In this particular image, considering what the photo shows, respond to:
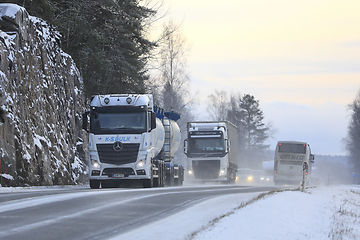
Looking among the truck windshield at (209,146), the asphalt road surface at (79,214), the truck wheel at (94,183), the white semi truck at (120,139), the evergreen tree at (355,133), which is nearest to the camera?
the asphalt road surface at (79,214)

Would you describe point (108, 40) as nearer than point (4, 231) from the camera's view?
No

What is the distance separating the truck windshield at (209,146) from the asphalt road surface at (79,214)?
19216 mm

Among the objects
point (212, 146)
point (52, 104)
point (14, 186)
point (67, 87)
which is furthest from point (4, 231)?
point (212, 146)

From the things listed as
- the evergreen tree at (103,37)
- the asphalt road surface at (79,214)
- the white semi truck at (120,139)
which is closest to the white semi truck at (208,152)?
the evergreen tree at (103,37)

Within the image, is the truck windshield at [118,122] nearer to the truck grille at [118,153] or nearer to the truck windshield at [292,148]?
the truck grille at [118,153]

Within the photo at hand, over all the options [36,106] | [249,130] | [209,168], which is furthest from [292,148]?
[249,130]

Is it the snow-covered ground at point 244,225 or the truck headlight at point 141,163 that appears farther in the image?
the truck headlight at point 141,163

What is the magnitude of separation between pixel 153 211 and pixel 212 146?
22787 mm

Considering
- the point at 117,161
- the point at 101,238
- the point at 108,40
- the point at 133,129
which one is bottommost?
the point at 101,238

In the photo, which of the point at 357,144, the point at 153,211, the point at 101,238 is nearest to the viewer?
the point at 101,238

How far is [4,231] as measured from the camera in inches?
315

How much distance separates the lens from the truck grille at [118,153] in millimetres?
20281

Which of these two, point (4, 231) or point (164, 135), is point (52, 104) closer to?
point (164, 135)

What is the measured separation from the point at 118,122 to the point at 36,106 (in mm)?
5031
